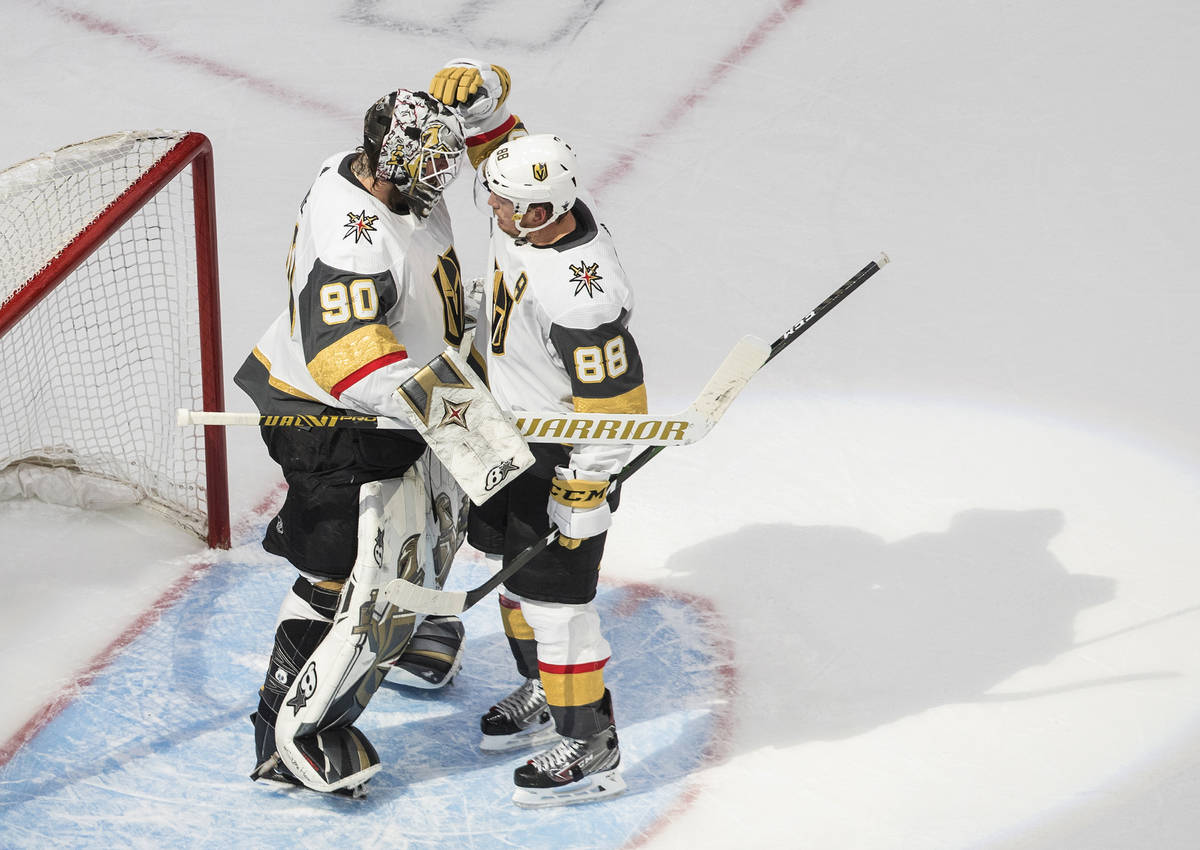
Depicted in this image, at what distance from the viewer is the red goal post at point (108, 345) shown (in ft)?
11.2

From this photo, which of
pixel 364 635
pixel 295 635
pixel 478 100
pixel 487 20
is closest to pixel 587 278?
pixel 478 100

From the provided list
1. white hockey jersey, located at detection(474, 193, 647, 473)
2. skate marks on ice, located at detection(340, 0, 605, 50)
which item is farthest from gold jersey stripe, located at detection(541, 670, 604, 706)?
skate marks on ice, located at detection(340, 0, 605, 50)

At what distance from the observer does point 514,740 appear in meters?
3.47

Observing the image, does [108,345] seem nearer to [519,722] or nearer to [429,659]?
[429,659]

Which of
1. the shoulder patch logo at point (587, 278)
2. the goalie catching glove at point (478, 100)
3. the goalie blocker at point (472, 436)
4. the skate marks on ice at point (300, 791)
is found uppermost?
the goalie catching glove at point (478, 100)

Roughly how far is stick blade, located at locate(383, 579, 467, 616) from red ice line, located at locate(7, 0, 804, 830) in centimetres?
62

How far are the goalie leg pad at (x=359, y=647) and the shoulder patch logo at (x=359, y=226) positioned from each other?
51cm

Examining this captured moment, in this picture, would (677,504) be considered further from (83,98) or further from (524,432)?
(83,98)

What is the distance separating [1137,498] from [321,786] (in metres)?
2.45

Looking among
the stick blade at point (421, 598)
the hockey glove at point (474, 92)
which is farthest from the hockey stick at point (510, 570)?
the hockey glove at point (474, 92)

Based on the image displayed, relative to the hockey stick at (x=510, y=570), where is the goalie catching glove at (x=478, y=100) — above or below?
above

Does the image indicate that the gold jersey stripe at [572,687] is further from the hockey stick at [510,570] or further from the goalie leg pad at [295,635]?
the goalie leg pad at [295,635]

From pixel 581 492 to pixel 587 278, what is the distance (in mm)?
410

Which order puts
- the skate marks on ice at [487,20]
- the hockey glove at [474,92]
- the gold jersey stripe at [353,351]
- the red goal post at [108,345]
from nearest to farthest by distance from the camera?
the gold jersey stripe at [353,351] → the hockey glove at [474,92] → the red goal post at [108,345] → the skate marks on ice at [487,20]
